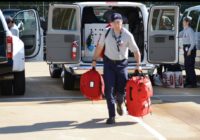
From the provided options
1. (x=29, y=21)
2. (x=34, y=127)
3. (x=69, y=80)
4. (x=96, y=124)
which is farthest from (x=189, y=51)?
(x=34, y=127)

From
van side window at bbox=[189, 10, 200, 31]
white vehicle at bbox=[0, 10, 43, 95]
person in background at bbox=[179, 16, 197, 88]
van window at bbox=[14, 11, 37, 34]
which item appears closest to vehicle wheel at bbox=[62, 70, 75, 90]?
white vehicle at bbox=[0, 10, 43, 95]

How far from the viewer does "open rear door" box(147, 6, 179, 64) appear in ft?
39.8

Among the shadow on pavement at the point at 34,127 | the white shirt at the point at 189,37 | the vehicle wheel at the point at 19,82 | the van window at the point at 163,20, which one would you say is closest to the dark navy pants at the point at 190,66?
the white shirt at the point at 189,37

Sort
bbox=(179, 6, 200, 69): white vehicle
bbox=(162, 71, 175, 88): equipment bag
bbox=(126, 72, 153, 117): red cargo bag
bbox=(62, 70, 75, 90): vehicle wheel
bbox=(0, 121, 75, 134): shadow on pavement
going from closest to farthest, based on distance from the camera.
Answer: bbox=(0, 121, 75, 134): shadow on pavement
bbox=(126, 72, 153, 117): red cargo bag
bbox=(62, 70, 75, 90): vehicle wheel
bbox=(162, 71, 175, 88): equipment bag
bbox=(179, 6, 200, 69): white vehicle

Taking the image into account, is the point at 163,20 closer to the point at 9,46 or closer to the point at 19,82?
the point at 19,82

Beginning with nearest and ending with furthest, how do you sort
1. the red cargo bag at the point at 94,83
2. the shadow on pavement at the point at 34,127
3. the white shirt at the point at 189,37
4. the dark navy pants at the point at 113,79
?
the shadow on pavement at the point at 34,127 < the dark navy pants at the point at 113,79 < the red cargo bag at the point at 94,83 < the white shirt at the point at 189,37

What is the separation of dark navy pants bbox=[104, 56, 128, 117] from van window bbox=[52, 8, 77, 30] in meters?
3.56

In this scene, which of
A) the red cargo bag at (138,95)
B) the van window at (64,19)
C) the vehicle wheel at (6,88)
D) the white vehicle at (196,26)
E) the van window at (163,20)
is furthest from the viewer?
the white vehicle at (196,26)

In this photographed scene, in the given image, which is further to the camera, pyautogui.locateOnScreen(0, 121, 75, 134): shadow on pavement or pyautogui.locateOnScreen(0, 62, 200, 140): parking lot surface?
pyautogui.locateOnScreen(0, 121, 75, 134): shadow on pavement

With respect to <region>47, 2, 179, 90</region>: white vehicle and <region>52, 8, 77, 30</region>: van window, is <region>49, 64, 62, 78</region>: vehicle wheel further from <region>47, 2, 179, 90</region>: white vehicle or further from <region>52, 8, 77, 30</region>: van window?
<region>52, 8, 77, 30</region>: van window

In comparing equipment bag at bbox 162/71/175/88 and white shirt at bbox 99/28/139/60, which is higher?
white shirt at bbox 99/28/139/60

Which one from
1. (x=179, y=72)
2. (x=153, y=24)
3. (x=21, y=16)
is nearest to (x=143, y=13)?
(x=153, y=24)

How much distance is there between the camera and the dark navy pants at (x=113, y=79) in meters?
8.66

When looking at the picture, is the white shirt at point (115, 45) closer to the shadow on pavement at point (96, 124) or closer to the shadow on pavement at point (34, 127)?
the shadow on pavement at point (96, 124)
